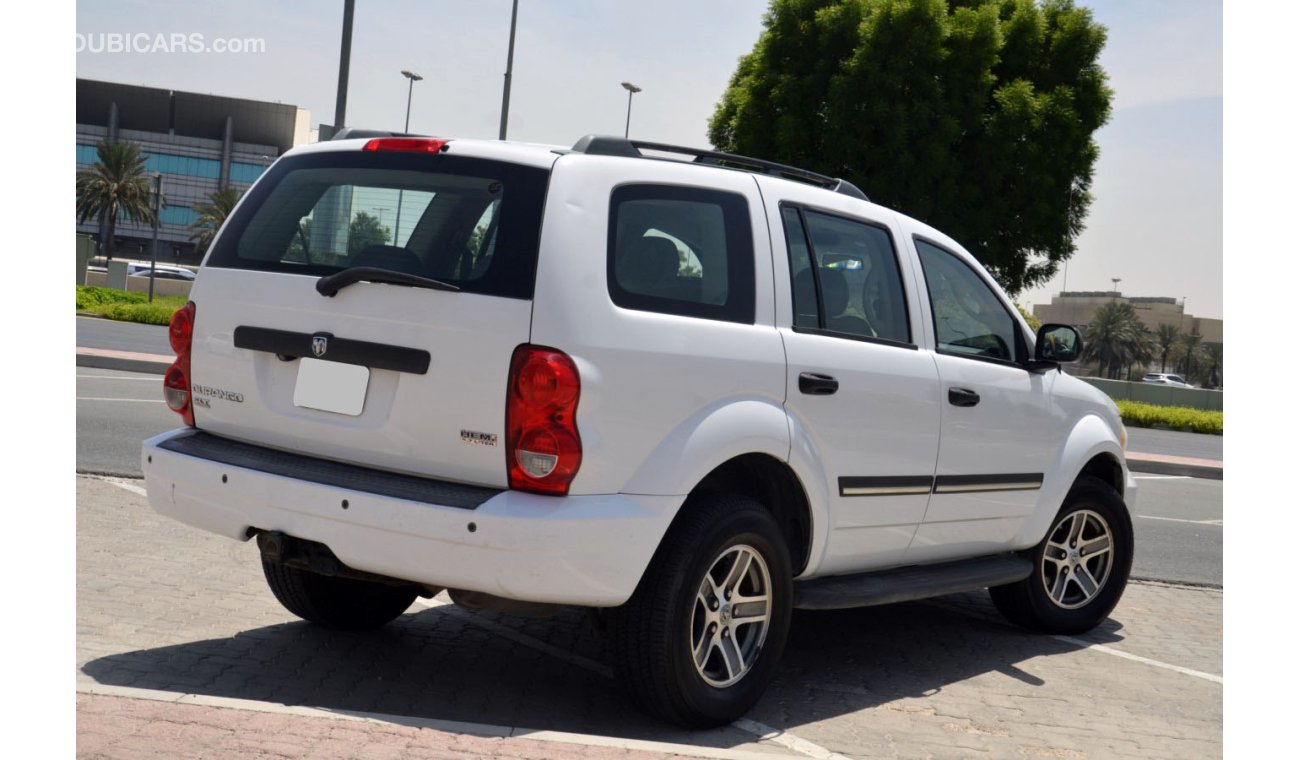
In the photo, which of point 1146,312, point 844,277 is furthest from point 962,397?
point 1146,312

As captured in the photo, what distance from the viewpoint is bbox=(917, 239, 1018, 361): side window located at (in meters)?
5.91

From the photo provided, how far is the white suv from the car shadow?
242 mm

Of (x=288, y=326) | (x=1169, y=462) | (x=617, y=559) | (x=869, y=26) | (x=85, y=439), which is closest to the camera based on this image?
(x=617, y=559)

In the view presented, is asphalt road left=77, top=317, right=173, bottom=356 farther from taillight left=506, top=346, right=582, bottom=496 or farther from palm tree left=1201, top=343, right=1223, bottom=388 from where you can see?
palm tree left=1201, top=343, right=1223, bottom=388

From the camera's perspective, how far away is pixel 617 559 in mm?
4223

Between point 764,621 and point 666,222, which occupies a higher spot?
point 666,222

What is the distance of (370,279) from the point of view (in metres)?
4.40

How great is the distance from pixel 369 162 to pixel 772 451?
1749 mm

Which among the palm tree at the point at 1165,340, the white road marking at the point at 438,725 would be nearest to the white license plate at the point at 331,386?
the white road marking at the point at 438,725

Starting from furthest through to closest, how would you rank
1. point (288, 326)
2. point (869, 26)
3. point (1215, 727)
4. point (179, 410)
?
point (869, 26) < point (1215, 727) < point (179, 410) < point (288, 326)

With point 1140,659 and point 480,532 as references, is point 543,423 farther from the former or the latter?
point 1140,659

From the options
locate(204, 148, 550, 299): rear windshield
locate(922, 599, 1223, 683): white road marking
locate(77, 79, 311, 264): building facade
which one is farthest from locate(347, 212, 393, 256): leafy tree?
locate(77, 79, 311, 264): building facade

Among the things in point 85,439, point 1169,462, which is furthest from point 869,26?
point 85,439

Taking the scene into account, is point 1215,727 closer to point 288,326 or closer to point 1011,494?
point 1011,494
